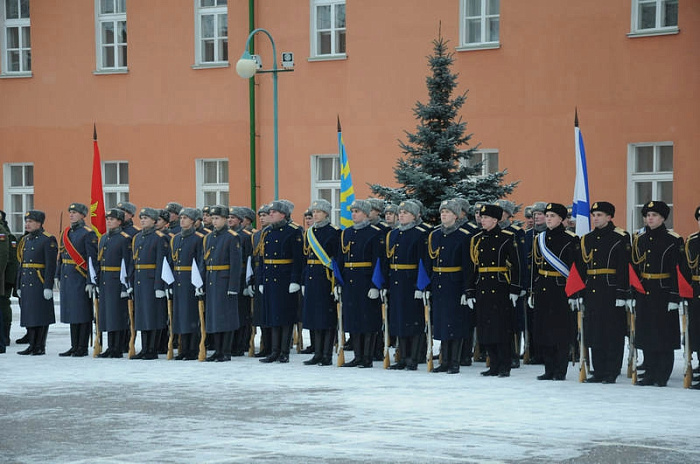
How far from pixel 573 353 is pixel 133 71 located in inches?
683

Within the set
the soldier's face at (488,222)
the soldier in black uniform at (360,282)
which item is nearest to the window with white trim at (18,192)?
the soldier in black uniform at (360,282)

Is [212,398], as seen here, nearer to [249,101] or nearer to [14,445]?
[14,445]

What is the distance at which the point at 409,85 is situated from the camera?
2662 cm

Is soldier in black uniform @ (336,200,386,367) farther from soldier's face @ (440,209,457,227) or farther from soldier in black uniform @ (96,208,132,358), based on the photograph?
soldier in black uniform @ (96,208,132,358)

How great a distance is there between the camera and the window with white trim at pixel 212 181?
2914 centimetres

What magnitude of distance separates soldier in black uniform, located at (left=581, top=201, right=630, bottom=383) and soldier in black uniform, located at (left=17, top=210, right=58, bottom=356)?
Answer: 6.93m

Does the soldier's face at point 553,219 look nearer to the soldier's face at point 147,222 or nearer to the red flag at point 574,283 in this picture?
the red flag at point 574,283

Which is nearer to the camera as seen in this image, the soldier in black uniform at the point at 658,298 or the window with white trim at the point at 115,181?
the soldier in black uniform at the point at 658,298

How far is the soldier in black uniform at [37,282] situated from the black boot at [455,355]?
537cm

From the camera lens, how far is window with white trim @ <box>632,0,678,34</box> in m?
23.6

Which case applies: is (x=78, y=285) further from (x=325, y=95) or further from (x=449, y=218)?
(x=325, y=95)

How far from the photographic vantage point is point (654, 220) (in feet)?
43.2

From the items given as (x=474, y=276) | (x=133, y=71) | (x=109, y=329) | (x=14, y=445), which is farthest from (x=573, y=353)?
(x=133, y=71)

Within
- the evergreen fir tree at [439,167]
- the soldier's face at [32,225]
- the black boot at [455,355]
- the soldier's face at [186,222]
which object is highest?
the evergreen fir tree at [439,167]
